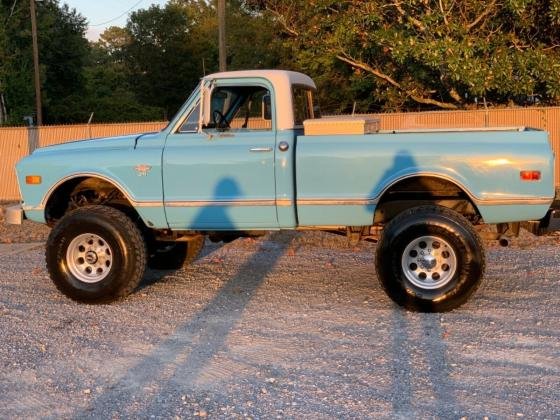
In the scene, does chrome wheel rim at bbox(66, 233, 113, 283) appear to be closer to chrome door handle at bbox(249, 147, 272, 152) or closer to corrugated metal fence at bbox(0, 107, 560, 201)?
chrome door handle at bbox(249, 147, 272, 152)

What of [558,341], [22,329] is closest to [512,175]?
[558,341]

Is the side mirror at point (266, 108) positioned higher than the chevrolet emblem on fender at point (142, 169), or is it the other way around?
the side mirror at point (266, 108)

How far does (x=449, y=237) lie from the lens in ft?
21.2

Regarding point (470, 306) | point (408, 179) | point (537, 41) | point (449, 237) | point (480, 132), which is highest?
point (537, 41)

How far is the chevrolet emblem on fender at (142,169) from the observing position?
706 cm

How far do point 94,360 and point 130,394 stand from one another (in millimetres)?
851

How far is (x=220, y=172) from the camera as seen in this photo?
6930mm

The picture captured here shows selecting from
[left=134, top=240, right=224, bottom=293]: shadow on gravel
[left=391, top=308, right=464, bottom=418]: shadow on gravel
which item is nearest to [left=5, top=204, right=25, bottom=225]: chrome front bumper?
[left=134, top=240, right=224, bottom=293]: shadow on gravel

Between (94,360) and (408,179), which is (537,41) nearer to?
(408,179)

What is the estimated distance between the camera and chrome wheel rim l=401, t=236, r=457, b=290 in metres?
6.57

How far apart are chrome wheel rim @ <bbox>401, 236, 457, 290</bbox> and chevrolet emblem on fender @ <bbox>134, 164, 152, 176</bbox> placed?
2627mm

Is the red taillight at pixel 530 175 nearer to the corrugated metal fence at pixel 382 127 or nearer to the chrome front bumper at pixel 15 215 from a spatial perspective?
the chrome front bumper at pixel 15 215

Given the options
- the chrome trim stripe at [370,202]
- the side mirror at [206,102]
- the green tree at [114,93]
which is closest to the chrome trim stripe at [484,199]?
the chrome trim stripe at [370,202]

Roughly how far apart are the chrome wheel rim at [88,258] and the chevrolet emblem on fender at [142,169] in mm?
815
